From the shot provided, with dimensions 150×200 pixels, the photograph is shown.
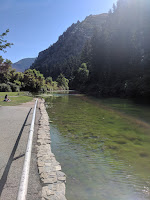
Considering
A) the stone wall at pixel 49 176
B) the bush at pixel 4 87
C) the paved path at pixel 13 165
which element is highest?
the bush at pixel 4 87

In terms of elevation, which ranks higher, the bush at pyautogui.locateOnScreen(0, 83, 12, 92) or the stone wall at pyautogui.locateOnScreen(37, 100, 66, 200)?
the bush at pyautogui.locateOnScreen(0, 83, 12, 92)

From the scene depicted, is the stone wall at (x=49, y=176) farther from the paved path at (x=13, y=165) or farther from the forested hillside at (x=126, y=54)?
the forested hillside at (x=126, y=54)

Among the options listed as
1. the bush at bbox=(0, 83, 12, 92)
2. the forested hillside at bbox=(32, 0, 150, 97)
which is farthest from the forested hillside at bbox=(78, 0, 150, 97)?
the bush at bbox=(0, 83, 12, 92)

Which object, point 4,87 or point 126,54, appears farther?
point 126,54

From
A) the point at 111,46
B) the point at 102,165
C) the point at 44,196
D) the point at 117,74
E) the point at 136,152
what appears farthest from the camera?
the point at 111,46

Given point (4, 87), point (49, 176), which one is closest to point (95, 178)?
point (49, 176)

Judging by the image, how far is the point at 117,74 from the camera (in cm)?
4688

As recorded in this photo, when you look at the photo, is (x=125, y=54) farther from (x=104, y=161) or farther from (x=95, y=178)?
(x=95, y=178)

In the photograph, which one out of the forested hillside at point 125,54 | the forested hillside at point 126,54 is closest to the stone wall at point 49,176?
the forested hillside at point 125,54

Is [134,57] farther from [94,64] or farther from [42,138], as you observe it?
[42,138]

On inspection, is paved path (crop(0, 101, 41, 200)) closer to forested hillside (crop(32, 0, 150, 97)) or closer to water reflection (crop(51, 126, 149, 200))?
water reflection (crop(51, 126, 149, 200))

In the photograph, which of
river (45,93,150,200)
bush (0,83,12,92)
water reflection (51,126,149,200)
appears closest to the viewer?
water reflection (51,126,149,200)

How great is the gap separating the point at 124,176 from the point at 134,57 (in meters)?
38.3

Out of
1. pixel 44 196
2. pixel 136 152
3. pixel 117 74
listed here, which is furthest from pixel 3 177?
pixel 117 74
